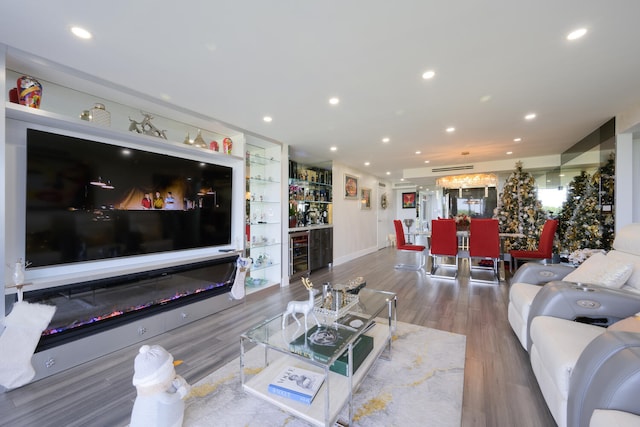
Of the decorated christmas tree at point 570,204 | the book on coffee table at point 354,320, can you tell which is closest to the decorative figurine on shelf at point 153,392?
the book on coffee table at point 354,320

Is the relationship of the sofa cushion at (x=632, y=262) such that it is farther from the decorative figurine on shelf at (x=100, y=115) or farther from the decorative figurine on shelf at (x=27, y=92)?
the decorative figurine on shelf at (x=27, y=92)

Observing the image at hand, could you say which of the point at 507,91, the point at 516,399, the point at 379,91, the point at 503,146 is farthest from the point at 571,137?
the point at 516,399

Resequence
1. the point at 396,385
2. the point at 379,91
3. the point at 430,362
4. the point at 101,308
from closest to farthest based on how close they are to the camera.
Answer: the point at 396,385 < the point at 430,362 < the point at 101,308 < the point at 379,91

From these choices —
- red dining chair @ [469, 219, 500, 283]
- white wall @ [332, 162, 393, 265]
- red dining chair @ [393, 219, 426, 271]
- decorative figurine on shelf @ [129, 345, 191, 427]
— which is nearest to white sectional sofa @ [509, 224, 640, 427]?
decorative figurine on shelf @ [129, 345, 191, 427]

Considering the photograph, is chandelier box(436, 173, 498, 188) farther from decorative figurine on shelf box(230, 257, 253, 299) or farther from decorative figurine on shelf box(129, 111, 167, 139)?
decorative figurine on shelf box(129, 111, 167, 139)

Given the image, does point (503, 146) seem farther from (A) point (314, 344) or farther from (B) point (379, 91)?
(A) point (314, 344)

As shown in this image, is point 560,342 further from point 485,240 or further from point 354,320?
point 485,240

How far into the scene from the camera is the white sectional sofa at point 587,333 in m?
0.98

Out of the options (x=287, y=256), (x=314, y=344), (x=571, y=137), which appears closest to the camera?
(x=314, y=344)

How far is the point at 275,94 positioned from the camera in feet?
8.55

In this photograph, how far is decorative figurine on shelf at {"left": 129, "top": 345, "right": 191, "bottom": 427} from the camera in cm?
129

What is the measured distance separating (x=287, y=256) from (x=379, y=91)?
2.97 meters

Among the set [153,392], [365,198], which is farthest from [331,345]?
[365,198]

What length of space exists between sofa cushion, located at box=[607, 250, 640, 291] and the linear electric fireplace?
3824 mm
